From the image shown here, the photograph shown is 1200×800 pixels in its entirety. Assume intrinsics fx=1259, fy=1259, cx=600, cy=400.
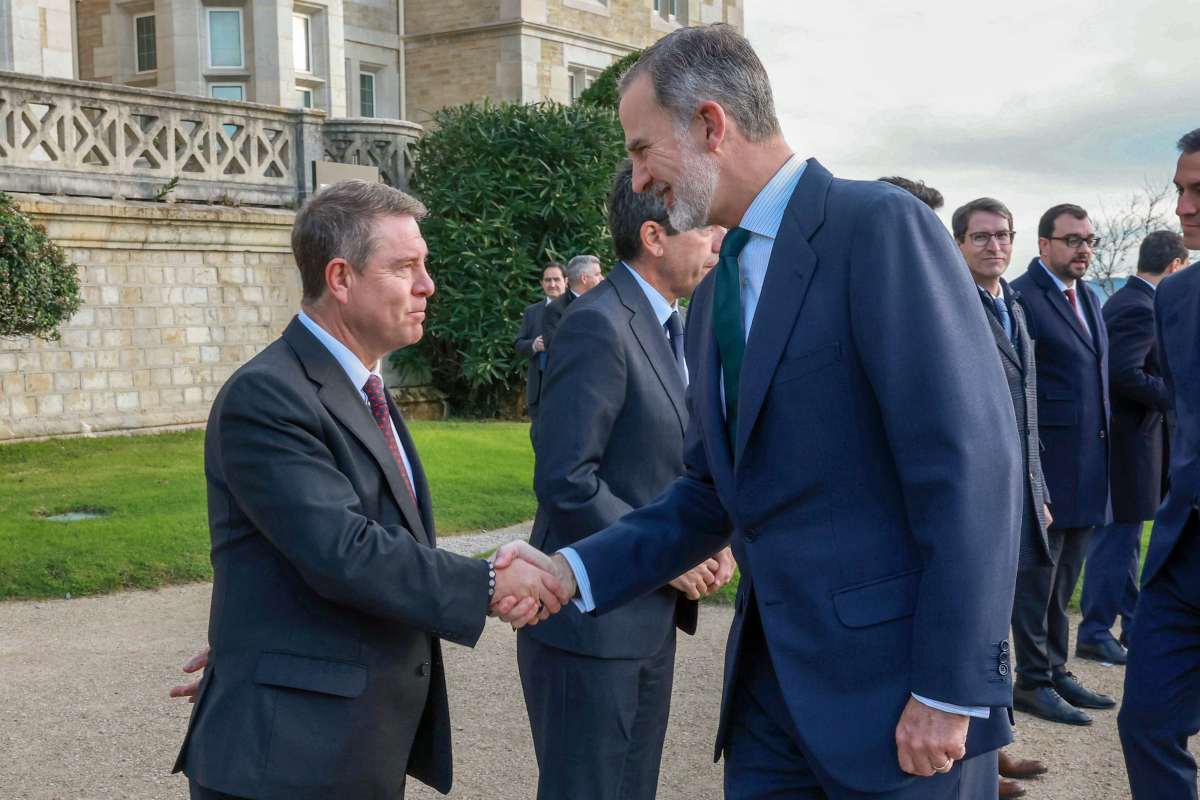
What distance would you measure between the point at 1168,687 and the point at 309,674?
2621 millimetres

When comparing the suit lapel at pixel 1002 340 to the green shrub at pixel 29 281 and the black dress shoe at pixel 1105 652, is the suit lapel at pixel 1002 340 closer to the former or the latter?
the black dress shoe at pixel 1105 652

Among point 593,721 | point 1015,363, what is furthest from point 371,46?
point 593,721

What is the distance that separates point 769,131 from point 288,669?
1.54 meters

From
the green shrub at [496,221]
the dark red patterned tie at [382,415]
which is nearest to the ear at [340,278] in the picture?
the dark red patterned tie at [382,415]

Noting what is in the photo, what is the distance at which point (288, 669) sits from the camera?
2.72m

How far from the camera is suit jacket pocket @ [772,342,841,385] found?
7.88 feet

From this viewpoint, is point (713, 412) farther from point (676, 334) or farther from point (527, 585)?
point (676, 334)

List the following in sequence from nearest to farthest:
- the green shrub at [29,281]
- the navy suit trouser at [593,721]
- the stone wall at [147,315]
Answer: the navy suit trouser at [593,721], the green shrub at [29,281], the stone wall at [147,315]

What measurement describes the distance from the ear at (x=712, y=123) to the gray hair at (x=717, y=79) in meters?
0.01

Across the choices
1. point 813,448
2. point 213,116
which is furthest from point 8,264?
point 813,448

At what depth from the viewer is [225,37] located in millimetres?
22688

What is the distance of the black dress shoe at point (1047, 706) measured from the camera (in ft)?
19.7

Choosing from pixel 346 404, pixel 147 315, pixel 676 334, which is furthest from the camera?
pixel 147 315

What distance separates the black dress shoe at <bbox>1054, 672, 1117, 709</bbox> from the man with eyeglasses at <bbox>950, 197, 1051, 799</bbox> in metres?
0.46
